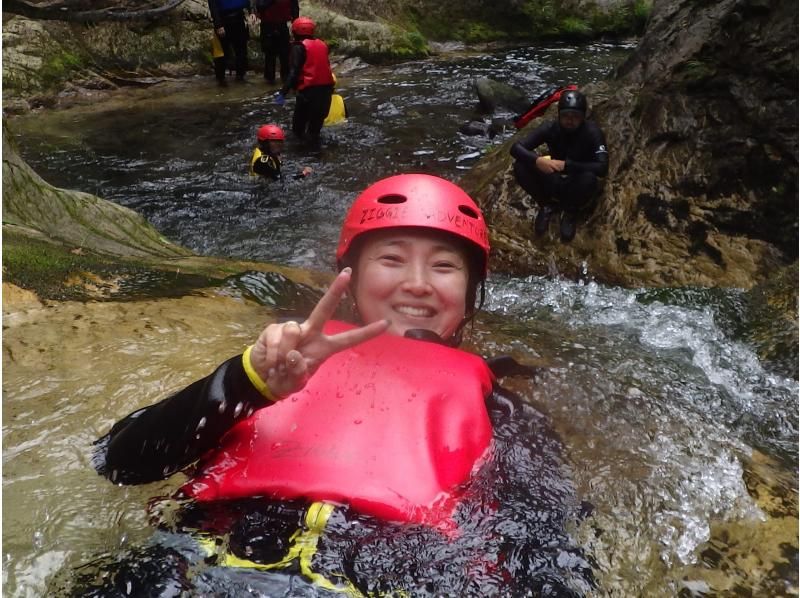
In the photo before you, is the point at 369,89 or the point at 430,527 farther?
the point at 369,89

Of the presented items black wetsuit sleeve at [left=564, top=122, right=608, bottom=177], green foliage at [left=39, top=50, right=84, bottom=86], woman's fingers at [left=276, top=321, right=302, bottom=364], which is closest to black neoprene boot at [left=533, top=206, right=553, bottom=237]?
black wetsuit sleeve at [left=564, top=122, right=608, bottom=177]

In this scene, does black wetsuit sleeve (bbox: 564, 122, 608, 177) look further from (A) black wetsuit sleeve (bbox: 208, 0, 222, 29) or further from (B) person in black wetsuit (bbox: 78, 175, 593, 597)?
(A) black wetsuit sleeve (bbox: 208, 0, 222, 29)

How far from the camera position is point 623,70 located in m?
7.32

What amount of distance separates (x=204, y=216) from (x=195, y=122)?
410 centimetres

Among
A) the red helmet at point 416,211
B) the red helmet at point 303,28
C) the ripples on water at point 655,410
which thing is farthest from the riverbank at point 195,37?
the red helmet at point 416,211

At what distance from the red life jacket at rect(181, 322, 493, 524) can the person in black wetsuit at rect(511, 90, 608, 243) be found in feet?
12.8

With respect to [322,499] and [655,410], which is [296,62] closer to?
[655,410]

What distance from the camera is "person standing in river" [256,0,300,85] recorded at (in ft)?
44.0

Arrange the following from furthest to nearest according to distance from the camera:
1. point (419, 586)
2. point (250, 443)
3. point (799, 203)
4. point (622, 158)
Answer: point (622, 158) → point (799, 203) → point (250, 443) → point (419, 586)

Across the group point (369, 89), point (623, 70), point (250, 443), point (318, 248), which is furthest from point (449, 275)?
point (369, 89)

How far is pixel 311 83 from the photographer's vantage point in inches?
405

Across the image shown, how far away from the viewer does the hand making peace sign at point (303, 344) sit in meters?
1.88

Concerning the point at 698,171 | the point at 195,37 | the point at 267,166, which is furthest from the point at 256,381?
the point at 195,37

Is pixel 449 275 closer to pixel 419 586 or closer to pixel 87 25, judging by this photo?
pixel 419 586
